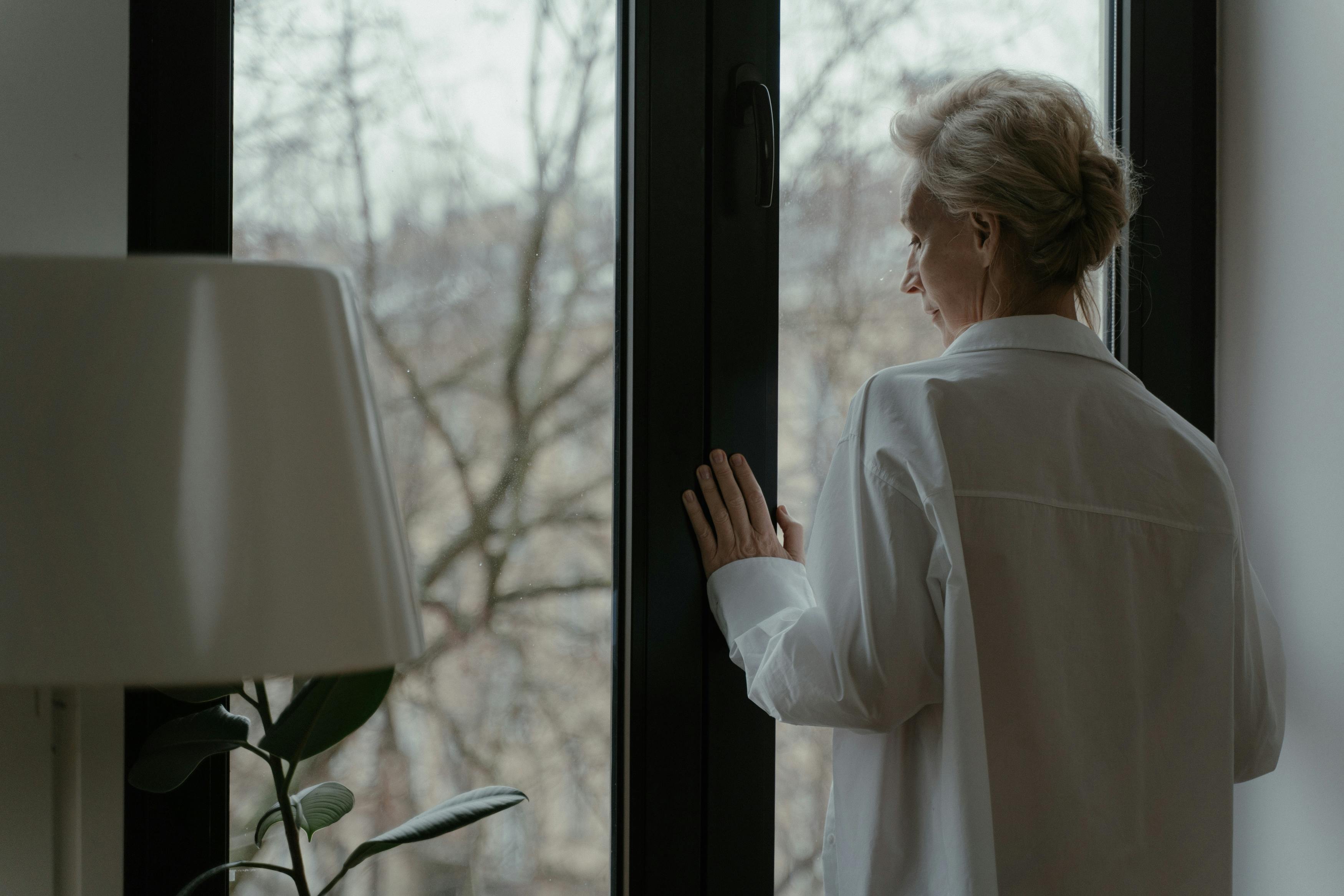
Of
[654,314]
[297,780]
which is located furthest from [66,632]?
[654,314]

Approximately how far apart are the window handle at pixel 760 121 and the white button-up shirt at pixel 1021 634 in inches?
13.6

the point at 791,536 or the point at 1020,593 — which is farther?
the point at 791,536

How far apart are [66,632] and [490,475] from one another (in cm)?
68

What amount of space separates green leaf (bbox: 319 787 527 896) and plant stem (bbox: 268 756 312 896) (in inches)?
0.9

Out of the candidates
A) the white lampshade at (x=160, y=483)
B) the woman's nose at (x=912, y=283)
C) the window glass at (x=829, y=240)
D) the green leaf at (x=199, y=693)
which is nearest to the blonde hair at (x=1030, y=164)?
the woman's nose at (x=912, y=283)

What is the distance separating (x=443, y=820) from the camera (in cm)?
90

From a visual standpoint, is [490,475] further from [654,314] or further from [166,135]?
[166,135]

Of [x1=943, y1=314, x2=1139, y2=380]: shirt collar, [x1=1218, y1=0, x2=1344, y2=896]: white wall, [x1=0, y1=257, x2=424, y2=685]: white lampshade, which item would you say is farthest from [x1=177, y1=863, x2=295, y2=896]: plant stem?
[x1=1218, y1=0, x2=1344, y2=896]: white wall

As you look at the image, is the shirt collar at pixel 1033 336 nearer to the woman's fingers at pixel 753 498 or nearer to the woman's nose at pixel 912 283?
the woman's nose at pixel 912 283

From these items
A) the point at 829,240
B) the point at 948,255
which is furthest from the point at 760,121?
the point at 948,255

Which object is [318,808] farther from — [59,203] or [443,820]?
[59,203]

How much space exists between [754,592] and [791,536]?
13 centimetres

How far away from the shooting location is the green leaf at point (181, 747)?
852 mm

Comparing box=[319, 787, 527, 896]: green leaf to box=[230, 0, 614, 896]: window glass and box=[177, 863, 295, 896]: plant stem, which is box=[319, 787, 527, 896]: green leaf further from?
box=[230, 0, 614, 896]: window glass
